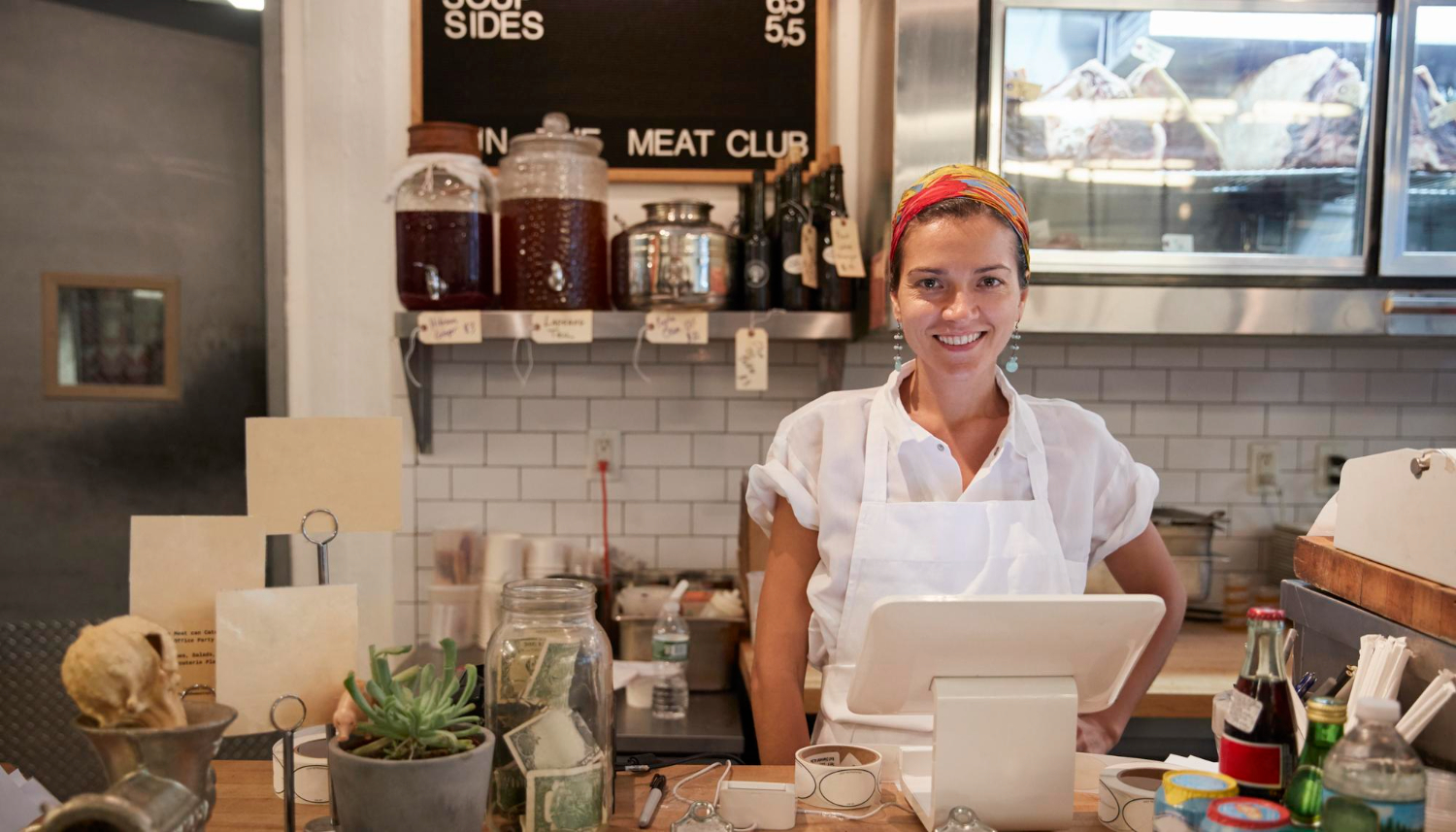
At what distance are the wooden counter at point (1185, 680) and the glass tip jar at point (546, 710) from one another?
1.16 meters

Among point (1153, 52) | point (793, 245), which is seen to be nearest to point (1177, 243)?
point (1153, 52)

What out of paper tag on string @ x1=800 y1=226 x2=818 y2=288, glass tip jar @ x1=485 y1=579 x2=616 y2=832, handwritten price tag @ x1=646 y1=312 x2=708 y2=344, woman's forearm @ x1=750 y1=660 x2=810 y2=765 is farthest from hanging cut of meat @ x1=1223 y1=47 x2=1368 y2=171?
glass tip jar @ x1=485 y1=579 x2=616 y2=832

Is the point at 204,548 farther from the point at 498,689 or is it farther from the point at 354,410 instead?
the point at 354,410

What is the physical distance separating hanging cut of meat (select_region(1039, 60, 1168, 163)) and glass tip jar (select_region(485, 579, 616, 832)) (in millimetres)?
1832

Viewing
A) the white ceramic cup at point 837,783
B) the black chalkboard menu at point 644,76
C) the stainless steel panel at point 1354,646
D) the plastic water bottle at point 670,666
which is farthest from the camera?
the black chalkboard menu at point 644,76

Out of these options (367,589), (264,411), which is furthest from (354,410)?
(367,589)

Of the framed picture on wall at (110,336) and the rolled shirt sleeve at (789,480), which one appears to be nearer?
the rolled shirt sleeve at (789,480)

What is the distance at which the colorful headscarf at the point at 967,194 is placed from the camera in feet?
5.43

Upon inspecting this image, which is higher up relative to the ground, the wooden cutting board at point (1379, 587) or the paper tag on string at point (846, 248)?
the paper tag on string at point (846, 248)

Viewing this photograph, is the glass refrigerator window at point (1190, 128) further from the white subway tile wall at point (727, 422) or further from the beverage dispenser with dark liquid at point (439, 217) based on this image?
the beverage dispenser with dark liquid at point (439, 217)

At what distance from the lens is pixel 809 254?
2541 mm

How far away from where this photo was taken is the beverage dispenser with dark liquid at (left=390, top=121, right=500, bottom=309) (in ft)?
8.00

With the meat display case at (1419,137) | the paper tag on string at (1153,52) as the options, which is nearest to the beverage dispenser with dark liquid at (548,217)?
the paper tag on string at (1153,52)

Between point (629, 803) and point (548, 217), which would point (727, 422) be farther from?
point (629, 803)
